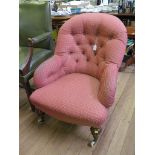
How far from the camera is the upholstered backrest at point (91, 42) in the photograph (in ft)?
5.97

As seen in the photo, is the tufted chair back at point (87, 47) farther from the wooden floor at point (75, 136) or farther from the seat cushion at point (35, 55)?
the wooden floor at point (75, 136)

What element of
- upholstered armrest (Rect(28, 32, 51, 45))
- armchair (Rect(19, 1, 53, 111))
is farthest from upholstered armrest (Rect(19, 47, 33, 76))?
upholstered armrest (Rect(28, 32, 51, 45))

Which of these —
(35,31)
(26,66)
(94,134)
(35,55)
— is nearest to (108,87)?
(94,134)

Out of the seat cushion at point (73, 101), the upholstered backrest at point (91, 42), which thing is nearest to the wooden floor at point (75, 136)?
the seat cushion at point (73, 101)

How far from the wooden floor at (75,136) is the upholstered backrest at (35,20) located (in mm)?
807

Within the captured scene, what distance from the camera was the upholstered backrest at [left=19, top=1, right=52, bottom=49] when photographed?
2334 millimetres

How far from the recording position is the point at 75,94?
5.63 feet

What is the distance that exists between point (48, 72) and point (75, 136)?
591 millimetres

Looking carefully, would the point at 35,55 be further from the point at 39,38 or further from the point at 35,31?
the point at 35,31

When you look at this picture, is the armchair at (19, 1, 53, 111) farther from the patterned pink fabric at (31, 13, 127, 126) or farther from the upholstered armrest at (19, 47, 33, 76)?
the patterned pink fabric at (31, 13, 127, 126)

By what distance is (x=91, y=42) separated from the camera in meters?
2.02
